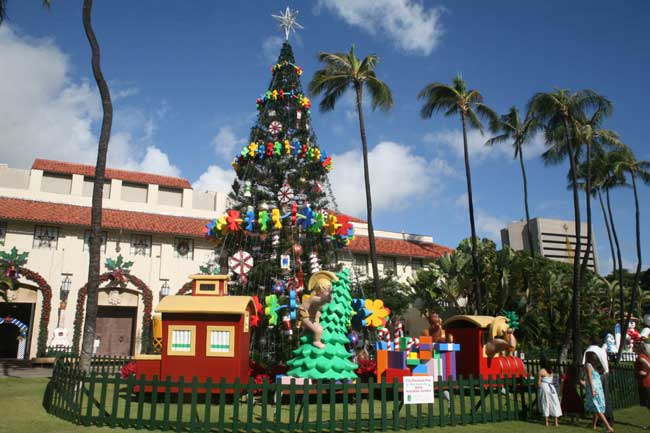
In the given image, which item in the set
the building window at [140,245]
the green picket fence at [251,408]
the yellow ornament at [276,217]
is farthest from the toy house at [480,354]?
the building window at [140,245]

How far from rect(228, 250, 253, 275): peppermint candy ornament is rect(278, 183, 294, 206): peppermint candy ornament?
2.45 meters

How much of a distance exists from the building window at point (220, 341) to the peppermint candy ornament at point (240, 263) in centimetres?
346

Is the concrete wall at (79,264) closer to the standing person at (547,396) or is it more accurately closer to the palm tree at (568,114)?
the palm tree at (568,114)

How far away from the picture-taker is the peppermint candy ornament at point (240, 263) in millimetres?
15438

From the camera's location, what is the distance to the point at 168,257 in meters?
28.5

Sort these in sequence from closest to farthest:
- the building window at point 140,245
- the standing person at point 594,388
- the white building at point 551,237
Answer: the standing person at point 594,388 → the building window at point 140,245 → the white building at point 551,237

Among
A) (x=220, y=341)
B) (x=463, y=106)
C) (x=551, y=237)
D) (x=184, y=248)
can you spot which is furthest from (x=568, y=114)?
(x=551, y=237)

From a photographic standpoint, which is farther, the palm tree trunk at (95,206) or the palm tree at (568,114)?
→ the palm tree at (568,114)

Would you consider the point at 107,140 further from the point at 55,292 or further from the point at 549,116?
the point at 549,116

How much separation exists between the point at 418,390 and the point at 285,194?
917 centimetres

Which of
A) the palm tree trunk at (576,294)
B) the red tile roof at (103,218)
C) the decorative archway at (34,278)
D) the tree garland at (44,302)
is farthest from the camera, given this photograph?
the red tile roof at (103,218)

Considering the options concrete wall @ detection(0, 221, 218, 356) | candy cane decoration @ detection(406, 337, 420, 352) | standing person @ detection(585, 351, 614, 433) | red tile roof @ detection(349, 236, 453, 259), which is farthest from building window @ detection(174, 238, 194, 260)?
standing person @ detection(585, 351, 614, 433)

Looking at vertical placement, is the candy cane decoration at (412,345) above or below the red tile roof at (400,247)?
below

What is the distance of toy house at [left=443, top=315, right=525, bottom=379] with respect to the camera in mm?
15078
